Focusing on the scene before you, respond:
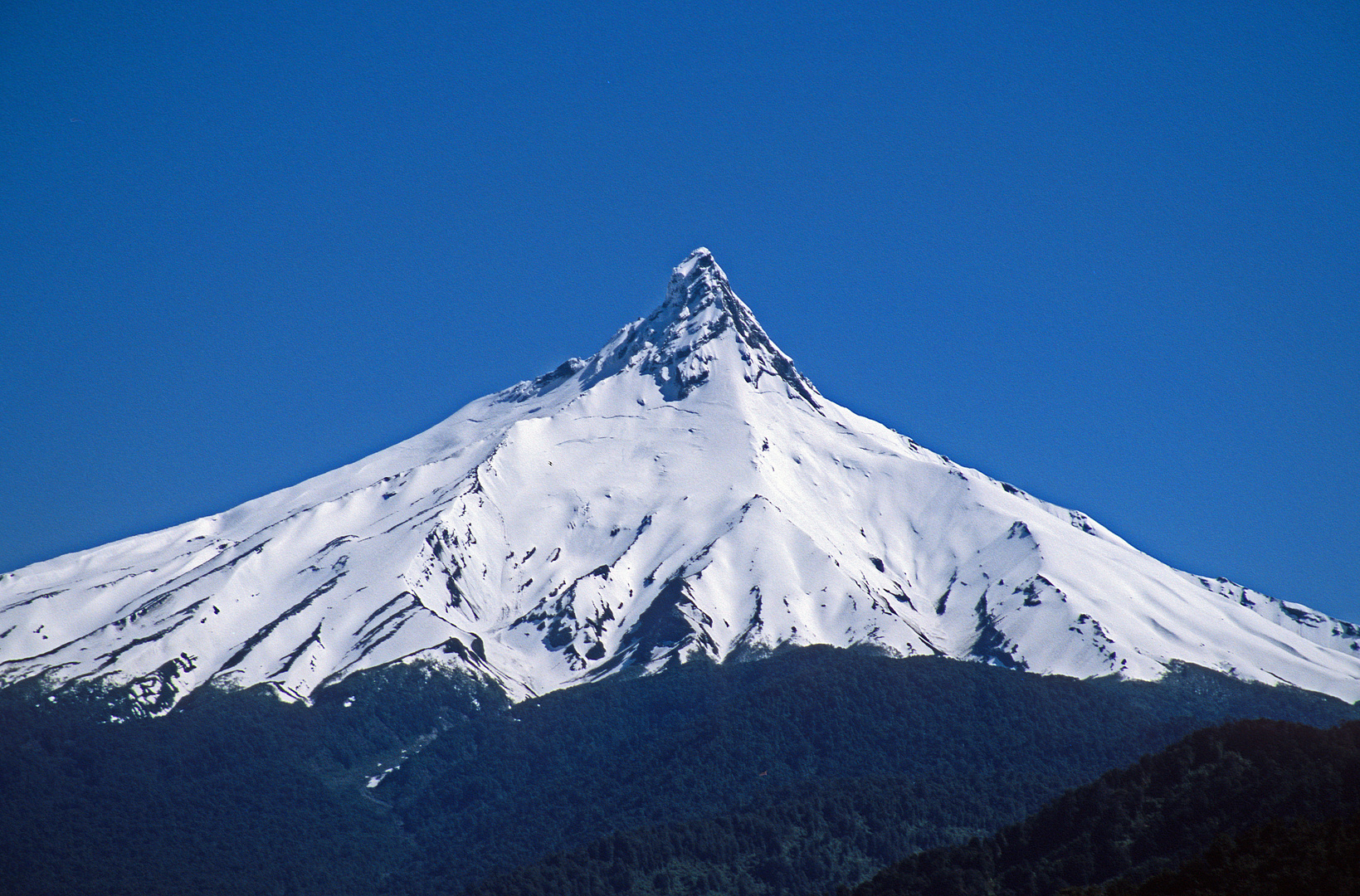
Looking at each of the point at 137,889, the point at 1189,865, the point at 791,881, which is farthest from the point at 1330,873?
the point at 137,889

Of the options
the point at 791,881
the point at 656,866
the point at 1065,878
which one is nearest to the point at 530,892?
the point at 656,866

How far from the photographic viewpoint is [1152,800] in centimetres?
13375

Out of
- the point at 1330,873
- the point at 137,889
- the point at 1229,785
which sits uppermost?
the point at 137,889

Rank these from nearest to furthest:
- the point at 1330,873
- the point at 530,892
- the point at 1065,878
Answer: the point at 1330,873 < the point at 1065,878 < the point at 530,892

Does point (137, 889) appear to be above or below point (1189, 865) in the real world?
above

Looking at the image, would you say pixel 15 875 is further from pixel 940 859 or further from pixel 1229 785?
pixel 1229 785

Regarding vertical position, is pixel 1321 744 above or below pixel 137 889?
below

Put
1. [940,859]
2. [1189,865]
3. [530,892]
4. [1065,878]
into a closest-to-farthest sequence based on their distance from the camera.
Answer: [1189,865] → [1065,878] → [940,859] → [530,892]

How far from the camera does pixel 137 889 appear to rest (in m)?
198

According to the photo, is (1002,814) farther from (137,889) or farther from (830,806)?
(137,889)

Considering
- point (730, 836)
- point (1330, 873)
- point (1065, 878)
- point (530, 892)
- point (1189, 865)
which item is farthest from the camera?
point (730, 836)

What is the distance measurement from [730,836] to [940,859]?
184ft

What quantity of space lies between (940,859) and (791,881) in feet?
157

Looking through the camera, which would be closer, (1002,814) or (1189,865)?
(1189,865)
